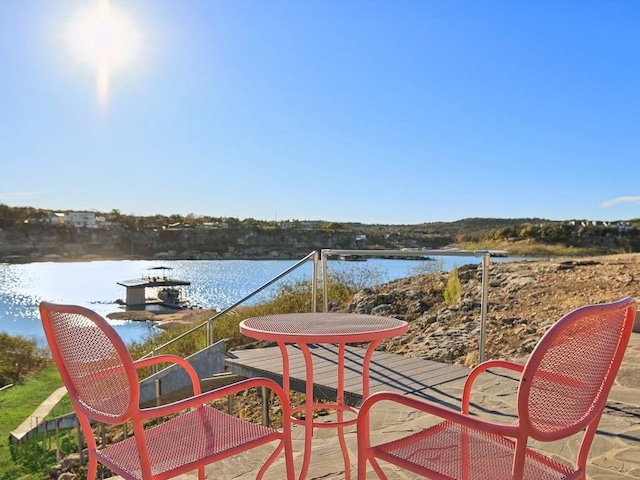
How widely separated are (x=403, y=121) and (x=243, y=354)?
9937 millimetres

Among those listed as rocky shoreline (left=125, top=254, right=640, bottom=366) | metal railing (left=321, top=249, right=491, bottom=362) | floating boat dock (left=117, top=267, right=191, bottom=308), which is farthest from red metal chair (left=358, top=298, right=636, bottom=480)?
floating boat dock (left=117, top=267, right=191, bottom=308)

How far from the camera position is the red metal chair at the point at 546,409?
44.4 inches

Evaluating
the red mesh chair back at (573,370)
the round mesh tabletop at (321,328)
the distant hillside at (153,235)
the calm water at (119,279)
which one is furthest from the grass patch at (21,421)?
the distant hillside at (153,235)

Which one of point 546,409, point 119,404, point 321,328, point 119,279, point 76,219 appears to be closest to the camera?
point 546,409

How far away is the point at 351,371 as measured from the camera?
12.7ft

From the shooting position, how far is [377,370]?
3.89m

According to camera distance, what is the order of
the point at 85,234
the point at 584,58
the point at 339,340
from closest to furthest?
the point at 339,340 < the point at 584,58 < the point at 85,234

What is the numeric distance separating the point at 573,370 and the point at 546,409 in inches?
4.4

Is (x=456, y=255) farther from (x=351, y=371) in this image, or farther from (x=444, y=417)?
(x=444, y=417)

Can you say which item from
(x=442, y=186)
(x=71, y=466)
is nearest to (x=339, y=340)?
(x=71, y=466)

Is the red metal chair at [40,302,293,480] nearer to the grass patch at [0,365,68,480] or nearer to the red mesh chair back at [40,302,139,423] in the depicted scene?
the red mesh chair back at [40,302,139,423]

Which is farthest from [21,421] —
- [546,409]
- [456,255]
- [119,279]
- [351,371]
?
[119,279]

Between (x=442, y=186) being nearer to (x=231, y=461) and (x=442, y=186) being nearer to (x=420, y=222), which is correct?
(x=420, y=222)

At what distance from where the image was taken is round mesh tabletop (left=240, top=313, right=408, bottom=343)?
188 cm
